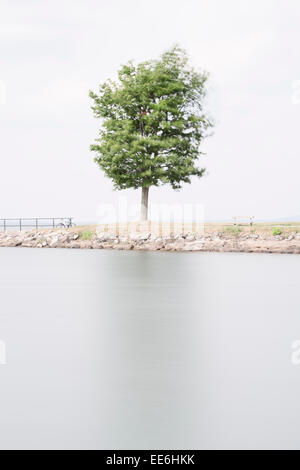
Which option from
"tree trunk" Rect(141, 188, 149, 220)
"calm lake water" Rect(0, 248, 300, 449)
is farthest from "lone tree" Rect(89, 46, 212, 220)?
"calm lake water" Rect(0, 248, 300, 449)

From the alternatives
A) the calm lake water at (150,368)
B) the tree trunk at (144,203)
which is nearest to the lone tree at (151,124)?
the tree trunk at (144,203)

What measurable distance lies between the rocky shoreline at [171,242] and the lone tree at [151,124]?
14.0 ft

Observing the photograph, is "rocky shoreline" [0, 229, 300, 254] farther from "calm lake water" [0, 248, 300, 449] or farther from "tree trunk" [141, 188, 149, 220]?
"calm lake water" [0, 248, 300, 449]

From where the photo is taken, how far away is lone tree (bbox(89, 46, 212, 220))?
44.2 m

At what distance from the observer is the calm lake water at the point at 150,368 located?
6207 mm

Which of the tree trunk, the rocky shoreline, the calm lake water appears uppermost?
the tree trunk

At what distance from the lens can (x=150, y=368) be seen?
28.9ft

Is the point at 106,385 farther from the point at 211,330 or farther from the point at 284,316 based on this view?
the point at 284,316

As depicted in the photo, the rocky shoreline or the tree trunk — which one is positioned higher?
the tree trunk

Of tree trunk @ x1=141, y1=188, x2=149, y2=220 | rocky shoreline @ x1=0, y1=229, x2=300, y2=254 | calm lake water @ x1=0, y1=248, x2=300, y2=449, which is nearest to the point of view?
calm lake water @ x1=0, y1=248, x2=300, y2=449

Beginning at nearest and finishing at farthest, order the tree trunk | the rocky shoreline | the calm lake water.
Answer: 1. the calm lake water
2. the rocky shoreline
3. the tree trunk

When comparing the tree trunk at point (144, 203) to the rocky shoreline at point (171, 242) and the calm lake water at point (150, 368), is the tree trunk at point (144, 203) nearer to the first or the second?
the rocky shoreline at point (171, 242)

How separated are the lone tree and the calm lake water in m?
25.5
